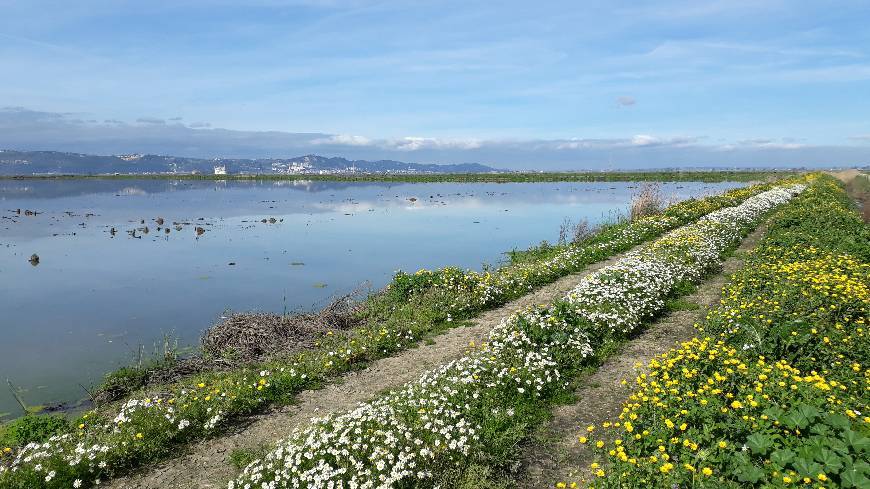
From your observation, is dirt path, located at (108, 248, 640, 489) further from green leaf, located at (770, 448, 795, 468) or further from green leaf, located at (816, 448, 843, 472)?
A: green leaf, located at (816, 448, 843, 472)

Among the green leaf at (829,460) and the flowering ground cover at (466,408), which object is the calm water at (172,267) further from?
the green leaf at (829,460)

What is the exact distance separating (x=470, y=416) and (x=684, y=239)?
54.9 ft

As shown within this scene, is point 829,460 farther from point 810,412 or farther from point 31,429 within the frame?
point 31,429

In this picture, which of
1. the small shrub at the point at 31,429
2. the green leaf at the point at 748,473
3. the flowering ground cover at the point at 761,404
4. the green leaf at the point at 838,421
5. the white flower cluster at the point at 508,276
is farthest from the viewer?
the white flower cluster at the point at 508,276

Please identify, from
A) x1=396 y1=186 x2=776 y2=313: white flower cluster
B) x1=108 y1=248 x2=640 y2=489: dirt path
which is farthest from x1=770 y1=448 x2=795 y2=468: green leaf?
x1=396 y1=186 x2=776 y2=313: white flower cluster

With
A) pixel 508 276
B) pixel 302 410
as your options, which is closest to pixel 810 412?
pixel 302 410

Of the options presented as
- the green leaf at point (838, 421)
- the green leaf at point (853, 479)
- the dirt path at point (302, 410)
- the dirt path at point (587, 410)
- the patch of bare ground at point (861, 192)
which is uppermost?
the patch of bare ground at point (861, 192)

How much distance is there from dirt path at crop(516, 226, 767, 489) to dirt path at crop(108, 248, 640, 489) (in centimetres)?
347

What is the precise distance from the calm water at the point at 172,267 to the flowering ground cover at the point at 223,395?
390 centimetres

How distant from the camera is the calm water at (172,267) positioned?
51.1 ft

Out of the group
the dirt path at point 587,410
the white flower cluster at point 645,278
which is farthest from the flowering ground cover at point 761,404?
the white flower cluster at point 645,278

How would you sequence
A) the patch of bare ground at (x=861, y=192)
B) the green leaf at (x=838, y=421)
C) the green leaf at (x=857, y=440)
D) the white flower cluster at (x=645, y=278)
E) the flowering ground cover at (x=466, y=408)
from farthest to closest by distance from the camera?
the patch of bare ground at (x=861, y=192), the white flower cluster at (x=645, y=278), the flowering ground cover at (x=466, y=408), the green leaf at (x=838, y=421), the green leaf at (x=857, y=440)

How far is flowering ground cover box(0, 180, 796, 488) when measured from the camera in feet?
→ 27.0

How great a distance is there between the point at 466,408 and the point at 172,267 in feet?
76.6
